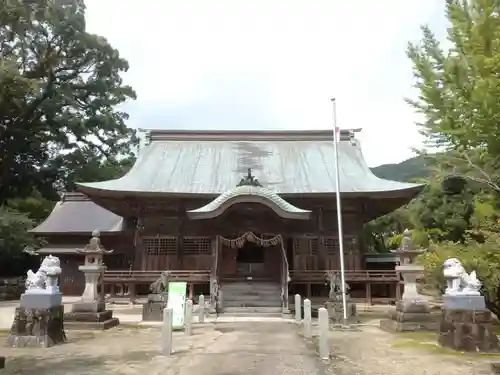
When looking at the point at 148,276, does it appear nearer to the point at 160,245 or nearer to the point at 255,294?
the point at 160,245

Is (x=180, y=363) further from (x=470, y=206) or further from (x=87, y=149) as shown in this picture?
(x=87, y=149)

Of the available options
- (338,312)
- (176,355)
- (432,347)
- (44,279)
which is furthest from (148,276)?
(432,347)

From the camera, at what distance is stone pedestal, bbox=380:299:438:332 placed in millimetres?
12734

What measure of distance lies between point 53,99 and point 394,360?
109 feet

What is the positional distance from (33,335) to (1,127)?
2577 cm

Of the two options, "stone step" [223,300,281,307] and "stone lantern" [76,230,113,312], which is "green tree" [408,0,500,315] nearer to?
"stone step" [223,300,281,307]

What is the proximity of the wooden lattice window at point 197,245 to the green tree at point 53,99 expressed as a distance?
45.6 ft

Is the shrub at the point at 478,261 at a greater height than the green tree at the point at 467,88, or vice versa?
the green tree at the point at 467,88

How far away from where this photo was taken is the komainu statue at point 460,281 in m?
9.80

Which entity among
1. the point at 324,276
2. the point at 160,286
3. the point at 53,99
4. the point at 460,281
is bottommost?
the point at 160,286

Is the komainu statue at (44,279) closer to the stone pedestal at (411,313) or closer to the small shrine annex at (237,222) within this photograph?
the small shrine annex at (237,222)

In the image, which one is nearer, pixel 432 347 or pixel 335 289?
pixel 432 347

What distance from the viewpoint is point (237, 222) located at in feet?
67.5

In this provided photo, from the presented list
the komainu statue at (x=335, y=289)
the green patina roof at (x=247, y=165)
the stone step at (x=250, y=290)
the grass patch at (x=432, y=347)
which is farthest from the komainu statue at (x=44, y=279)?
the green patina roof at (x=247, y=165)
